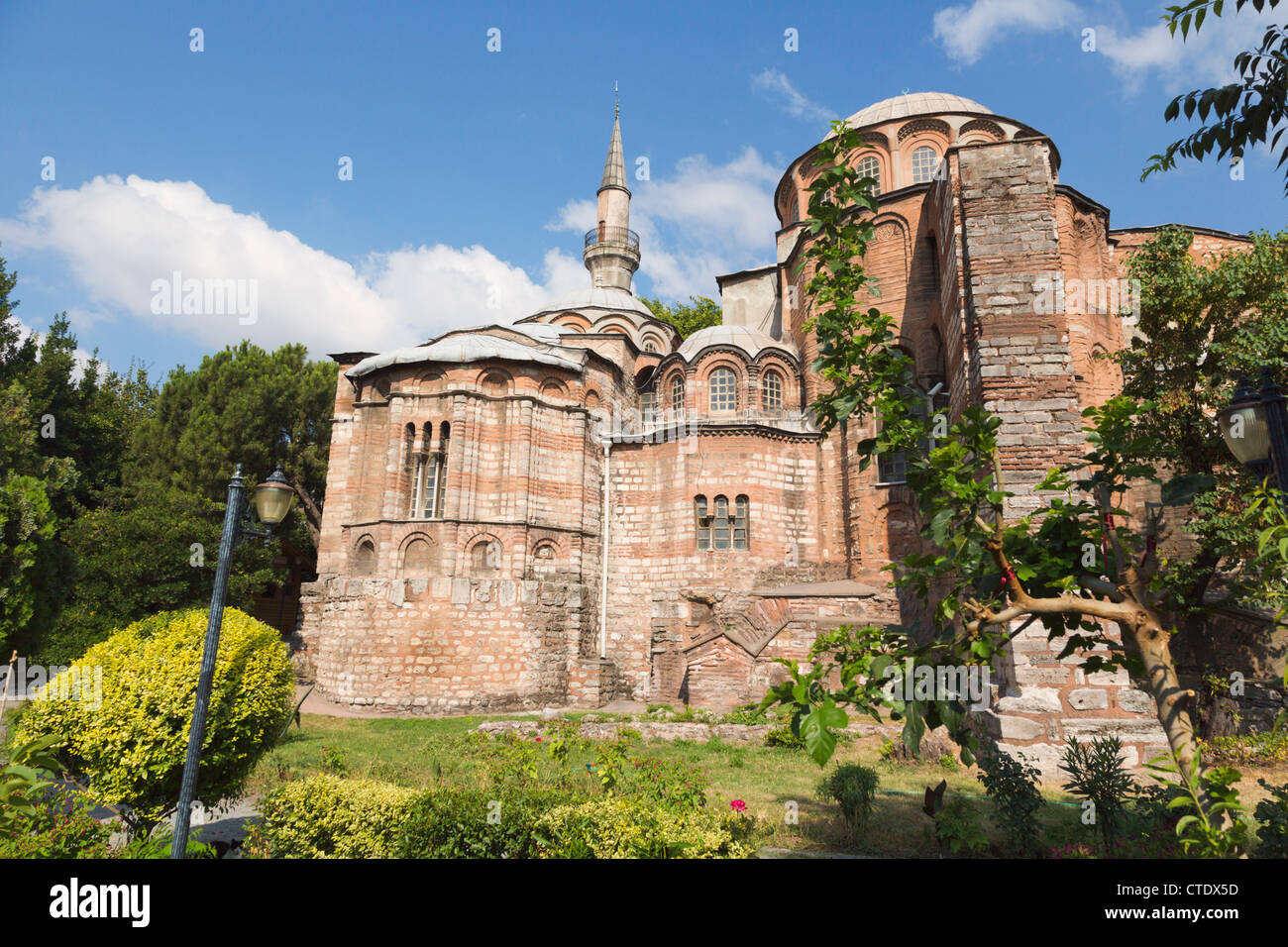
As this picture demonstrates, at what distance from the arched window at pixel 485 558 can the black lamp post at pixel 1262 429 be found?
16.7 metres

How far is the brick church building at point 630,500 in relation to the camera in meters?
17.8

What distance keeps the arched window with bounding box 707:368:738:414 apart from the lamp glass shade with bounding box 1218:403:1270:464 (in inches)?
725

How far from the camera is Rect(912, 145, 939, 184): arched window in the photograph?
2316 centimetres

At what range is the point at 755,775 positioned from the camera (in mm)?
9680

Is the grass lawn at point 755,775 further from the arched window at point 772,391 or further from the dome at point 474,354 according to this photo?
the arched window at point 772,391

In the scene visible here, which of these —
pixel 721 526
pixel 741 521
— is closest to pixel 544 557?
pixel 721 526

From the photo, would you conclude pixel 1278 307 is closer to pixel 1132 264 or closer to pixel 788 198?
pixel 1132 264

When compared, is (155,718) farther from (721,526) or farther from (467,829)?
(721,526)

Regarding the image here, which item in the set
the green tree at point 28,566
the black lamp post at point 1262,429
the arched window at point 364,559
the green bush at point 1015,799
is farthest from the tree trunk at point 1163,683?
the arched window at point 364,559

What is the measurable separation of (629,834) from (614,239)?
1240 inches

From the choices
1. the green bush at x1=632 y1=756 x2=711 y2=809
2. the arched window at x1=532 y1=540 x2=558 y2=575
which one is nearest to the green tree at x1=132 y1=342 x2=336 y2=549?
the arched window at x1=532 y1=540 x2=558 y2=575

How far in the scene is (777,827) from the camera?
6746mm
